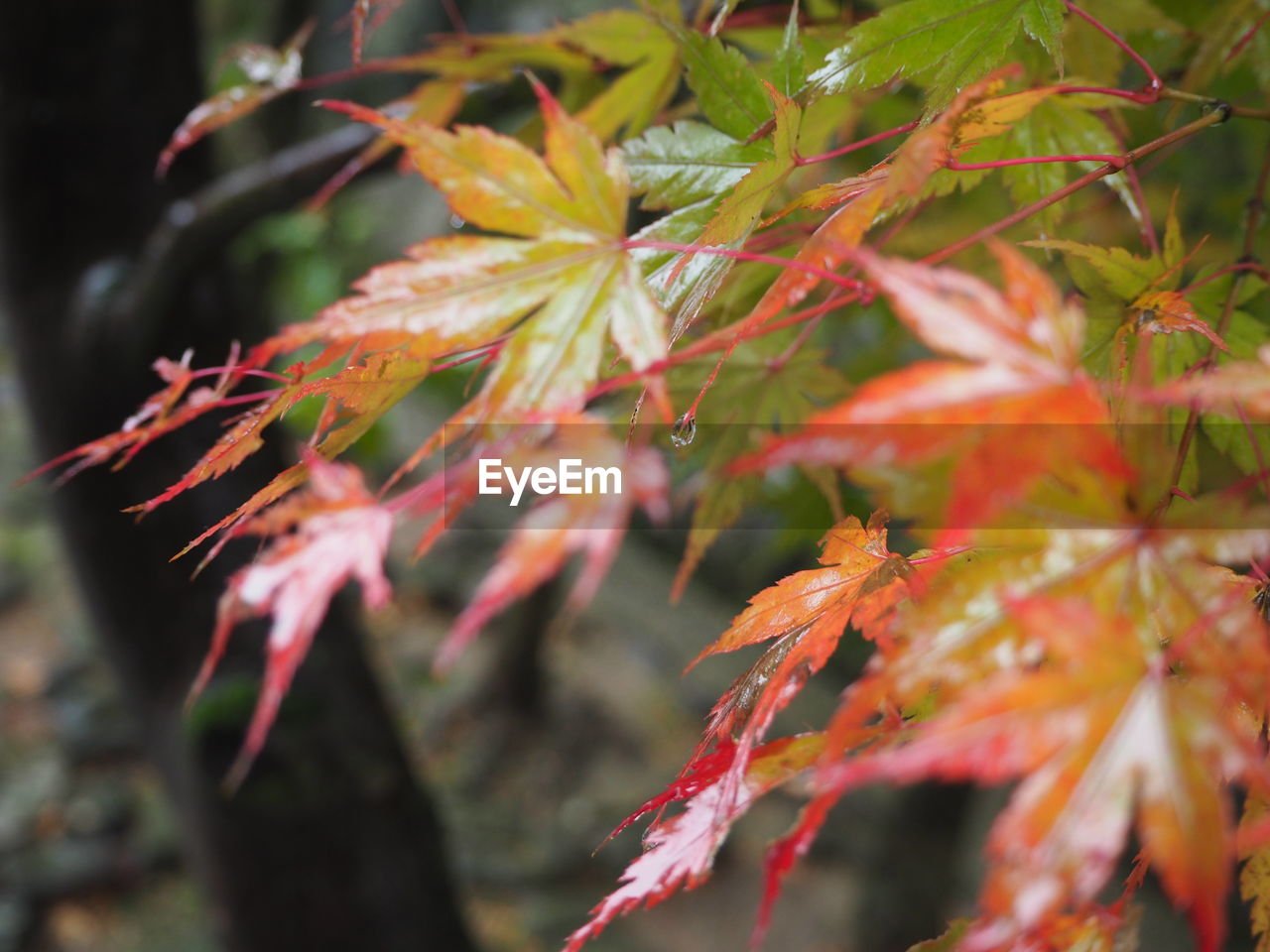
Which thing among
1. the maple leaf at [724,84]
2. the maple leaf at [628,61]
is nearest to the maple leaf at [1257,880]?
the maple leaf at [724,84]

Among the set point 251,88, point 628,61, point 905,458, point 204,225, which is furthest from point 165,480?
point 905,458

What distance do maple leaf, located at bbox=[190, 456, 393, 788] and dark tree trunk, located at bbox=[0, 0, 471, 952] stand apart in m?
0.70

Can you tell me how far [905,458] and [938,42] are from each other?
0.31 metres

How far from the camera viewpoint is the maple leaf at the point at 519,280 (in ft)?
1.09

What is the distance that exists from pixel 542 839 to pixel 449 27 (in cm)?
357

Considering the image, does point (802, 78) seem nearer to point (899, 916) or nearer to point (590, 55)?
point (590, 55)

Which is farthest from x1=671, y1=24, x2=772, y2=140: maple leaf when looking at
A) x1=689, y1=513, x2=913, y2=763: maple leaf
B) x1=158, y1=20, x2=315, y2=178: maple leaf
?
x1=158, y1=20, x2=315, y2=178: maple leaf

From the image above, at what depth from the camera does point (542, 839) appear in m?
2.20

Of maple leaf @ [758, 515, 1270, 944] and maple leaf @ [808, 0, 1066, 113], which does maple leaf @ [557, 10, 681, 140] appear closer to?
maple leaf @ [808, 0, 1066, 113]

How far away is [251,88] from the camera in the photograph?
0.66 meters

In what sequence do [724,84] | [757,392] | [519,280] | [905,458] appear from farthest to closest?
[757,392] → [724,84] → [519,280] → [905,458]

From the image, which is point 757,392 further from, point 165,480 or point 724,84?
point 165,480

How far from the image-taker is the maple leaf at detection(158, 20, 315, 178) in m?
0.63

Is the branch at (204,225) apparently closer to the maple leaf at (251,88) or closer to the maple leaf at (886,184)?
the maple leaf at (251,88)
